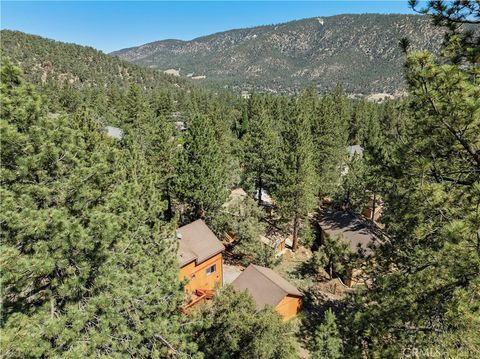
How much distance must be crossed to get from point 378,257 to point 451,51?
632 centimetres

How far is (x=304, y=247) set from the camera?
107 ft

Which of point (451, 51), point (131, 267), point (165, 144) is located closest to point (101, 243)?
point (131, 267)

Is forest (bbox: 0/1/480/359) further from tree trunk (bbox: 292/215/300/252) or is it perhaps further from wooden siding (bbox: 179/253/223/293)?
tree trunk (bbox: 292/215/300/252)

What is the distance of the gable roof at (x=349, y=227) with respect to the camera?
28.3 m

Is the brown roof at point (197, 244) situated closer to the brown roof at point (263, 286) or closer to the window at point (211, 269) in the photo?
the window at point (211, 269)

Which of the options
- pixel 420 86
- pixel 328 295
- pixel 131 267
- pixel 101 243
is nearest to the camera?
pixel 420 86

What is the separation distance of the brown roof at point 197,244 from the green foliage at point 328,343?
919cm

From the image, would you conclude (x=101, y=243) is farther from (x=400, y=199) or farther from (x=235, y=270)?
(x=235, y=270)

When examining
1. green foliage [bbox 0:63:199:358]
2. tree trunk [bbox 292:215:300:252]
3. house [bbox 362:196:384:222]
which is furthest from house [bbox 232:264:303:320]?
house [bbox 362:196:384:222]

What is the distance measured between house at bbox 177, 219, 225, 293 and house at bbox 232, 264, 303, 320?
2.06 m

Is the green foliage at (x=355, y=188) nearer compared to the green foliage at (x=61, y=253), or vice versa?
the green foliage at (x=61, y=253)

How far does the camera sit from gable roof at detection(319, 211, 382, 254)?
1116 inches

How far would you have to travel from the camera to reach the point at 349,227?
1206 inches

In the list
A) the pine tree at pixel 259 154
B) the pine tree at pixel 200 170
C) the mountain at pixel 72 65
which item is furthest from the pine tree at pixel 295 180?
the mountain at pixel 72 65
